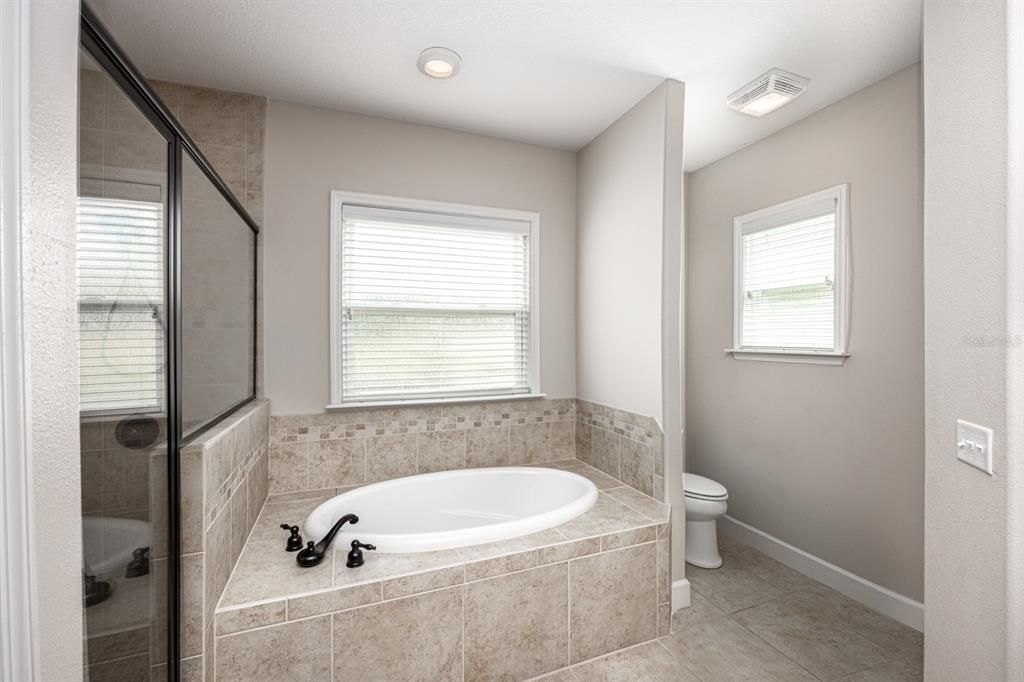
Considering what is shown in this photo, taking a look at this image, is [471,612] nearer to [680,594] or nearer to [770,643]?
[680,594]

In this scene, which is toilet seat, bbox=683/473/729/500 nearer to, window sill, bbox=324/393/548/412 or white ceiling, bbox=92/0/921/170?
window sill, bbox=324/393/548/412

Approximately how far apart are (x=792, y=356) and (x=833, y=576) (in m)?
1.20

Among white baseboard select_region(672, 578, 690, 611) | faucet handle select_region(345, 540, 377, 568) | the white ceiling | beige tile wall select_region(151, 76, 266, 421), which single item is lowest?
white baseboard select_region(672, 578, 690, 611)

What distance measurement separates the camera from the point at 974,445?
117 centimetres

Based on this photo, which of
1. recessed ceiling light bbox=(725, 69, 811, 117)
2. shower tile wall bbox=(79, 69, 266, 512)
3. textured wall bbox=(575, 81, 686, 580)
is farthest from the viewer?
textured wall bbox=(575, 81, 686, 580)

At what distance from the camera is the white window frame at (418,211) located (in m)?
2.57

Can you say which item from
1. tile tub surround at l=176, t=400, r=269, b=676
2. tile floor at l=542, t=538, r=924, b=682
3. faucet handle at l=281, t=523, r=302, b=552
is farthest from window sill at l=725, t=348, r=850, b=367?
tile tub surround at l=176, t=400, r=269, b=676

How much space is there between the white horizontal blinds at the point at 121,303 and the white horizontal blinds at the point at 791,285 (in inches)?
117

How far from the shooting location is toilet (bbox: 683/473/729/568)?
105 inches

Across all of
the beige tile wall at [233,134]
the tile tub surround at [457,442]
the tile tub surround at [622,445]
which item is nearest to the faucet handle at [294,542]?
the tile tub surround at [457,442]

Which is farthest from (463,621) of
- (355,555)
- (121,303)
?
(121,303)

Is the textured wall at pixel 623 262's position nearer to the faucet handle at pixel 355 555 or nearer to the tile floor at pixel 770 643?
the tile floor at pixel 770 643

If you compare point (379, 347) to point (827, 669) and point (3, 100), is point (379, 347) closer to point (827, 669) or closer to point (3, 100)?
point (3, 100)

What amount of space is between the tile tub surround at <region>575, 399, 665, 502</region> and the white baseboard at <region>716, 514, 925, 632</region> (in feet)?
1.89
